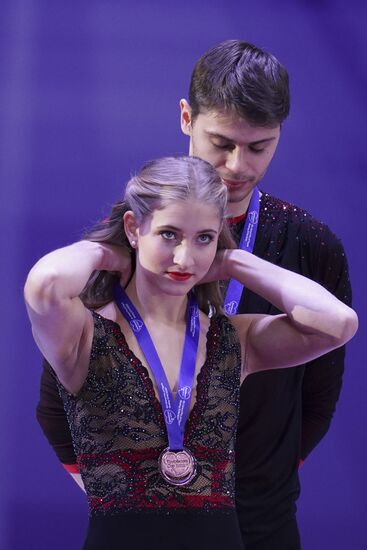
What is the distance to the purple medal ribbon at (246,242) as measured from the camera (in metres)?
2.36

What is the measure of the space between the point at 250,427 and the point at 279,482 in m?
0.14

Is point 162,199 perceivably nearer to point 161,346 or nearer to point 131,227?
point 131,227

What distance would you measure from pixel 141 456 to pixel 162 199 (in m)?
0.46

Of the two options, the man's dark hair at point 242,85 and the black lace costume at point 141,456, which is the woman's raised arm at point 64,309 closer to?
the black lace costume at point 141,456

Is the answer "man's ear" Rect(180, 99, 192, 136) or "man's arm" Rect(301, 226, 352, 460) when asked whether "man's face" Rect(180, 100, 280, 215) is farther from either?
"man's arm" Rect(301, 226, 352, 460)

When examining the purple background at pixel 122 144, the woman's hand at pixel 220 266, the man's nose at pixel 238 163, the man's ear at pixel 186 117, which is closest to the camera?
the woman's hand at pixel 220 266

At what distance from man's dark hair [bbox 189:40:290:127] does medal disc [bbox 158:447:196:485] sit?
2.47 ft

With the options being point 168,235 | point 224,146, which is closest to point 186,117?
point 224,146

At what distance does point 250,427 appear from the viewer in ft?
7.95

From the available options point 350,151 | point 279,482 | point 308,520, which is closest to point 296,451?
point 279,482

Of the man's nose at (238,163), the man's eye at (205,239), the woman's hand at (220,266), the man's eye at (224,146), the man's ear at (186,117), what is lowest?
the woman's hand at (220,266)

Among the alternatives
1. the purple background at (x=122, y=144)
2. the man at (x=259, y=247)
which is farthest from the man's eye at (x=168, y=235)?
the purple background at (x=122, y=144)

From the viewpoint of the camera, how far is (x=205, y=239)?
2.03m

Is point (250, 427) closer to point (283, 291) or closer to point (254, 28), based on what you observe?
point (283, 291)
